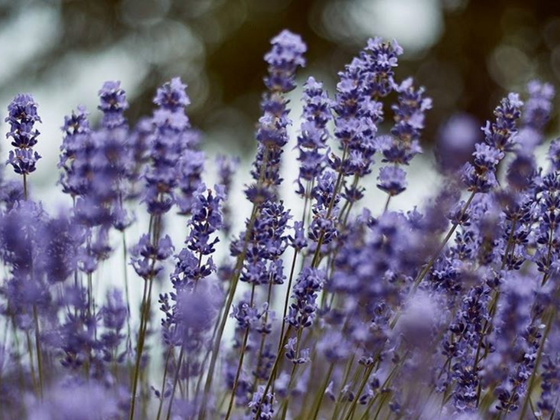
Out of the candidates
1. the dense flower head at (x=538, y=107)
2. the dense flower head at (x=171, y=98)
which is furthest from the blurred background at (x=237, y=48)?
the dense flower head at (x=171, y=98)

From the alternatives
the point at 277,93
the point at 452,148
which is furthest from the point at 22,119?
the point at 452,148

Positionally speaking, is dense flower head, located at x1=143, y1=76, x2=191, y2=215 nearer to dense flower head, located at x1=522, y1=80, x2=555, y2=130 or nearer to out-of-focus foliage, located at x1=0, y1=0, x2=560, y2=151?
dense flower head, located at x1=522, y1=80, x2=555, y2=130

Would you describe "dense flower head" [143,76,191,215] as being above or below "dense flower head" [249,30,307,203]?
below

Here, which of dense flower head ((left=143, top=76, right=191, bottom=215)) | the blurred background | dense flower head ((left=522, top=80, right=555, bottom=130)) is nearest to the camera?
dense flower head ((left=143, top=76, right=191, bottom=215))

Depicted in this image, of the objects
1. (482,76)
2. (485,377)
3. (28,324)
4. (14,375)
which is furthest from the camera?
(482,76)

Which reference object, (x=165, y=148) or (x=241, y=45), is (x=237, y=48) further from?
(x=165, y=148)

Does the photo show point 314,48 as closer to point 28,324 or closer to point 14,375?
point 14,375

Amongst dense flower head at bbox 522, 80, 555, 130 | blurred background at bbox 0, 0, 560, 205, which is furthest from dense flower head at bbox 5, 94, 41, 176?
blurred background at bbox 0, 0, 560, 205

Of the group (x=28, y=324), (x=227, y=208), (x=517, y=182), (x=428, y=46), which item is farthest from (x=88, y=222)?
(x=428, y=46)
